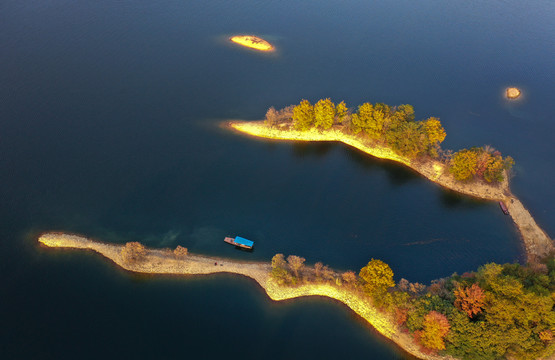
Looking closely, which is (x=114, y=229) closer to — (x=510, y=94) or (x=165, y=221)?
(x=165, y=221)

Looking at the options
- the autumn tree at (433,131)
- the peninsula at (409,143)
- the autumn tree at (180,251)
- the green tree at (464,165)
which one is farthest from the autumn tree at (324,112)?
the autumn tree at (180,251)

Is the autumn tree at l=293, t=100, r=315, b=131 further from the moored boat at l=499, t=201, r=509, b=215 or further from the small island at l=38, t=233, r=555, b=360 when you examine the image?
the moored boat at l=499, t=201, r=509, b=215

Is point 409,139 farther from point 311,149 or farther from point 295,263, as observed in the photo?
point 295,263

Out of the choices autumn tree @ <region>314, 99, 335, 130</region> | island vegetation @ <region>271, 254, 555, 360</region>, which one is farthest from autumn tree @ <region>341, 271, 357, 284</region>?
autumn tree @ <region>314, 99, 335, 130</region>

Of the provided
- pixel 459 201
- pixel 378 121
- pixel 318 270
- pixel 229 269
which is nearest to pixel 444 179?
pixel 459 201

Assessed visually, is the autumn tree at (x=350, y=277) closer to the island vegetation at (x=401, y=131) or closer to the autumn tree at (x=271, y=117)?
the island vegetation at (x=401, y=131)

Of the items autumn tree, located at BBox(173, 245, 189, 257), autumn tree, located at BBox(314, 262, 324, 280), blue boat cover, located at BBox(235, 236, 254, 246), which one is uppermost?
blue boat cover, located at BBox(235, 236, 254, 246)
